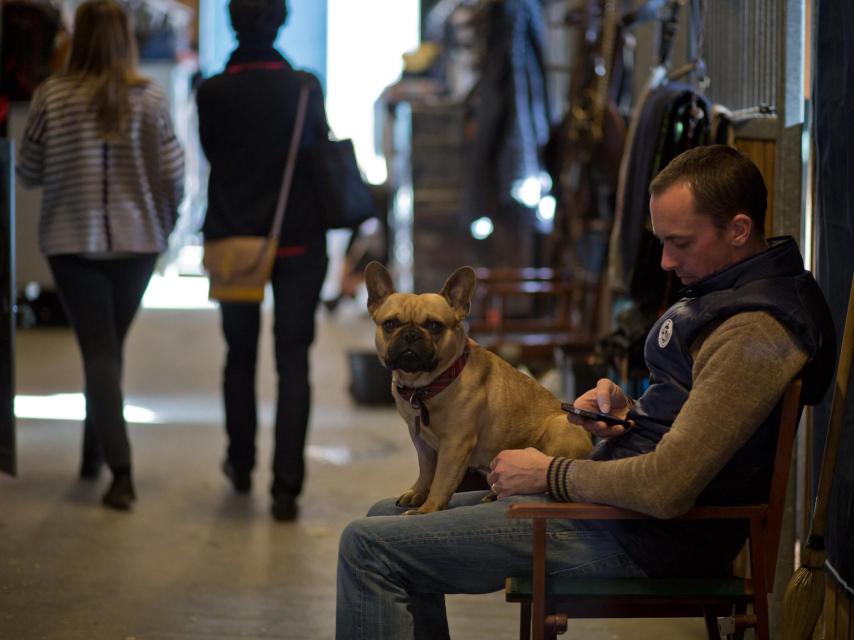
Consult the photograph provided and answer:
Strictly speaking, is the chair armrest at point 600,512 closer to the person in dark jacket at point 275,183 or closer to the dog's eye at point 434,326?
the dog's eye at point 434,326

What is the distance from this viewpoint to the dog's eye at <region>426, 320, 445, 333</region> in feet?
8.94

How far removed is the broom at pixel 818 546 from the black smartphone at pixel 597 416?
1.35ft

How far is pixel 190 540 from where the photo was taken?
4.40 metres

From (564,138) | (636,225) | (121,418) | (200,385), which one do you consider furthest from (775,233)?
(200,385)

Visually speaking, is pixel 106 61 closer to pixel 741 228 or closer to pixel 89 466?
pixel 89 466

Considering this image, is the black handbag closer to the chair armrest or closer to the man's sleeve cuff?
the man's sleeve cuff

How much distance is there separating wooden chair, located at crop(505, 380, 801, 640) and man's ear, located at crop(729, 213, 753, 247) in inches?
11.3

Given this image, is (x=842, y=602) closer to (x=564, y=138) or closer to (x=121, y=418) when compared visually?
(x=121, y=418)

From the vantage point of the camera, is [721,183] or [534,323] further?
[534,323]

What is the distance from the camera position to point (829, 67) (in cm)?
288

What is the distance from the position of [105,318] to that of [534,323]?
328cm

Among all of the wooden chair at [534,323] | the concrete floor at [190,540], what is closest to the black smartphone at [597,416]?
the concrete floor at [190,540]

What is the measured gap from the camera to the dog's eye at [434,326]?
107 inches

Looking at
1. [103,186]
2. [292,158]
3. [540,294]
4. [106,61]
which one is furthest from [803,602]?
[540,294]
